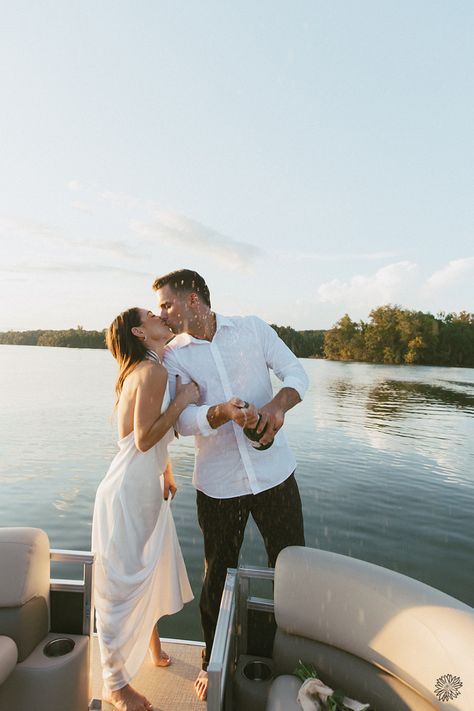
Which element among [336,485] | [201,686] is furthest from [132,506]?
[336,485]

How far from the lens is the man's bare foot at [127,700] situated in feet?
7.89

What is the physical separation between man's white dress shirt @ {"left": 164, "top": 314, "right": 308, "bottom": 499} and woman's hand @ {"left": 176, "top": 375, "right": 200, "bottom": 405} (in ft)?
0.13

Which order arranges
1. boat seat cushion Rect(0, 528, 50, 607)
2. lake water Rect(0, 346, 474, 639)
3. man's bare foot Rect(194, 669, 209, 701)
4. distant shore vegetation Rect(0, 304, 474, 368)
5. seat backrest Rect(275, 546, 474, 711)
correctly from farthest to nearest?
distant shore vegetation Rect(0, 304, 474, 368), lake water Rect(0, 346, 474, 639), man's bare foot Rect(194, 669, 209, 701), boat seat cushion Rect(0, 528, 50, 607), seat backrest Rect(275, 546, 474, 711)

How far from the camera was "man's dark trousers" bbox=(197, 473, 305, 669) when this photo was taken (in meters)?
2.48

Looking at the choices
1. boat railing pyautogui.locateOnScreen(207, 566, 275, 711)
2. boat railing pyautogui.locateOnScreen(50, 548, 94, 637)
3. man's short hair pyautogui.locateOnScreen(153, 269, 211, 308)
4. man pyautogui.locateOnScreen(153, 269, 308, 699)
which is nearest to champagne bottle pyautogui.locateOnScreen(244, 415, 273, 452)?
man pyautogui.locateOnScreen(153, 269, 308, 699)

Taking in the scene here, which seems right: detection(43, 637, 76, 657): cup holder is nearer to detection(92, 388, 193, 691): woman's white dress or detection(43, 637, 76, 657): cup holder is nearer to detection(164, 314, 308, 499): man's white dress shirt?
detection(92, 388, 193, 691): woman's white dress

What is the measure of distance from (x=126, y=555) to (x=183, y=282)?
129cm

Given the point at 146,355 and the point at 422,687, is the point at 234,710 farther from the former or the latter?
the point at 146,355

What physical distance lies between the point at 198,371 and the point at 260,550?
5.30m

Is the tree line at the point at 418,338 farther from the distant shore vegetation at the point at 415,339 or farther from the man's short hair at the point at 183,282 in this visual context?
the man's short hair at the point at 183,282

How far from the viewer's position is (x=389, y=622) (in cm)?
175

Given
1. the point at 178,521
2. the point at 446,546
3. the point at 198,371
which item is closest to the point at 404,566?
the point at 446,546

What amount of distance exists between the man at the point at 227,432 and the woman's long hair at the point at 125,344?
16cm

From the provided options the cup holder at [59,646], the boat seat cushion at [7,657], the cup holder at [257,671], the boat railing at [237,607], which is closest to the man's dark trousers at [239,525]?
the boat railing at [237,607]
